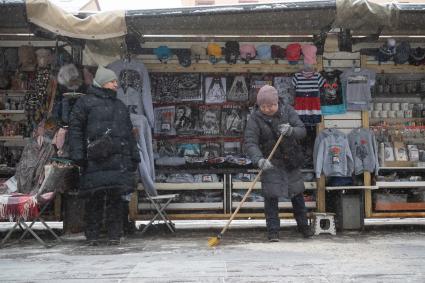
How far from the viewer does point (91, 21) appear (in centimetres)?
683

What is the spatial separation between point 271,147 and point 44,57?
12.3ft

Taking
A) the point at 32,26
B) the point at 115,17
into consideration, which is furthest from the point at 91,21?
the point at 32,26

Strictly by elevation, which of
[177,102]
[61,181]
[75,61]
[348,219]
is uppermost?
[75,61]

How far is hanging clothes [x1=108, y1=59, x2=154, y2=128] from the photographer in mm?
8195

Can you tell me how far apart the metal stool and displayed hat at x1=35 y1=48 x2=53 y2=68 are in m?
4.59

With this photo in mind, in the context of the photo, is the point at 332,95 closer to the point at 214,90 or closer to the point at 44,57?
the point at 214,90

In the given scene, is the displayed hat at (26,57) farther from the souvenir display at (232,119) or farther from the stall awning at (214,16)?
the souvenir display at (232,119)

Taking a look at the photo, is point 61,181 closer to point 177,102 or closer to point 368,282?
point 177,102

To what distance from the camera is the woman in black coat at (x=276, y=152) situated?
6781 millimetres

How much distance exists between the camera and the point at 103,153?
645 centimetres

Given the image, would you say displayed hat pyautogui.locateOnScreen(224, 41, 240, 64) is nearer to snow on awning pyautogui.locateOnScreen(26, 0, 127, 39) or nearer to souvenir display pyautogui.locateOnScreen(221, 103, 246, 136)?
souvenir display pyautogui.locateOnScreen(221, 103, 246, 136)

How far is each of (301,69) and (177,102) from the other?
211 centimetres

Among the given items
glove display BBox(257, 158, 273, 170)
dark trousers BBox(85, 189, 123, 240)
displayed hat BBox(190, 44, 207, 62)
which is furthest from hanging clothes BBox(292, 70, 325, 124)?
dark trousers BBox(85, 189, 123, 240)

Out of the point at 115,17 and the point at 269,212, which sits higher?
the point at 115,17
